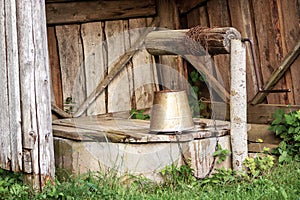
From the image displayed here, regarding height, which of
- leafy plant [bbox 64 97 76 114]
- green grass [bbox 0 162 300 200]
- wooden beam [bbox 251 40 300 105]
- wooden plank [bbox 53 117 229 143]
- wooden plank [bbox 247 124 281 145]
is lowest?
green grass [bbox 0 162 300 200]

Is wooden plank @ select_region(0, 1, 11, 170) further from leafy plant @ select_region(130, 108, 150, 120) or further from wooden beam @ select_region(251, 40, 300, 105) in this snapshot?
wooden beam @ select_region(251, 40, 300, 105)

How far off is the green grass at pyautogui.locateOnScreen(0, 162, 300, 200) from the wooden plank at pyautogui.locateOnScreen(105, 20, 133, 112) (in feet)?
6.38

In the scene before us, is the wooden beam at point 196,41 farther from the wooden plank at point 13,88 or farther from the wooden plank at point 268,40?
the wooden plank at point 13,88

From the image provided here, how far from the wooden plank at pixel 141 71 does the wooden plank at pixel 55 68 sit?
3.30 ft

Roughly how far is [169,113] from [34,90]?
130 cm

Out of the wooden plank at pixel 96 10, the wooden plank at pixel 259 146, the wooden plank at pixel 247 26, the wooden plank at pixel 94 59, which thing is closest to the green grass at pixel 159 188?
the wooden plank at pixel 259 146

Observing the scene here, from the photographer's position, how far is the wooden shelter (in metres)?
5.26

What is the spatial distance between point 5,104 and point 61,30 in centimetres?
202

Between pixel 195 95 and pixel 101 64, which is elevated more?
pixel 101 64

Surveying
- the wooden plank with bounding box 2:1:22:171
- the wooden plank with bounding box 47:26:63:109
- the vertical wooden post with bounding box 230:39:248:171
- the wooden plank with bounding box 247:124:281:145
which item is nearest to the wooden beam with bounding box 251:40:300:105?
the wooden plank with bounding box 247:124:281:145

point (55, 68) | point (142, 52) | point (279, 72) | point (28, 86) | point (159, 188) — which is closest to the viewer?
point (28, 86)

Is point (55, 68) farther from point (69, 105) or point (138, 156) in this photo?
point (138, 156)

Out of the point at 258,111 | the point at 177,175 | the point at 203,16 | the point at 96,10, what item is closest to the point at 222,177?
the point at 177,175

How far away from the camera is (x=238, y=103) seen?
5812 mm
